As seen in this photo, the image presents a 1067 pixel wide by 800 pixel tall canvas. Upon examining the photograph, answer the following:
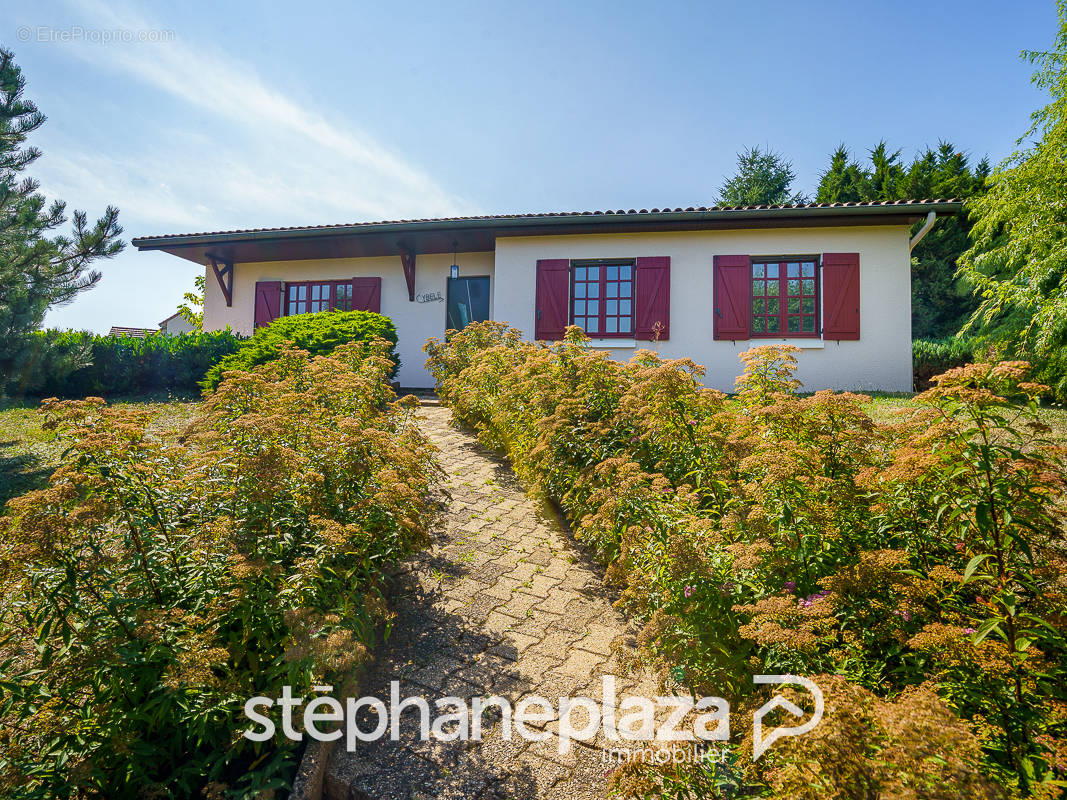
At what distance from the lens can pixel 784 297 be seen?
8945 mm

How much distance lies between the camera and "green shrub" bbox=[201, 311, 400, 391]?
636 cm

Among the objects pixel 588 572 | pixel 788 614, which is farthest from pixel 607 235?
pixel 788 614

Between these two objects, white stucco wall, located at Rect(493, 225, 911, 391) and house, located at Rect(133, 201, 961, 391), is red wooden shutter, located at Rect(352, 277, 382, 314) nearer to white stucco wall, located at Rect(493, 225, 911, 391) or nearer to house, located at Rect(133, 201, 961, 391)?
house, located at Rect(133, 201, 961, 391)

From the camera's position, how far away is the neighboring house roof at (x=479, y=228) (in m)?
8.38

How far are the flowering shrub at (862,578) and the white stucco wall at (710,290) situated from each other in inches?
250

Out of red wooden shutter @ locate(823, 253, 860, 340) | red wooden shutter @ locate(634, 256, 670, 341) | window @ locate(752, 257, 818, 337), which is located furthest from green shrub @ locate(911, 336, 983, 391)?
red wooden shutter @ locate(634, 256, 670, 341)

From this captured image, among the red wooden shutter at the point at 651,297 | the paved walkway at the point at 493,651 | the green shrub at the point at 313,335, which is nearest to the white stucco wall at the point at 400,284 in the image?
the green shrub at the point at 313,335

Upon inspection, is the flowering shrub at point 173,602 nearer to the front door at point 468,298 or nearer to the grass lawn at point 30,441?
the grass lawn at point 30,441

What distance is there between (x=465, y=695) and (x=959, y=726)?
1.79m

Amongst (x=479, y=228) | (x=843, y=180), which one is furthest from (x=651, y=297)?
(x=843, y=180)

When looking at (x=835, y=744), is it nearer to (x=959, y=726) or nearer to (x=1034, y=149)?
(x=959, y=726)

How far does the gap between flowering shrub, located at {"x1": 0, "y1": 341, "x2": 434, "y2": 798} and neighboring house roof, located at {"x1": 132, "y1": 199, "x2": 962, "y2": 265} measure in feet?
25.0

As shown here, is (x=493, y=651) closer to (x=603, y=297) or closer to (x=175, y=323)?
(x=603, y=297)

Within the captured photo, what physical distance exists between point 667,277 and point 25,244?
8.65m
